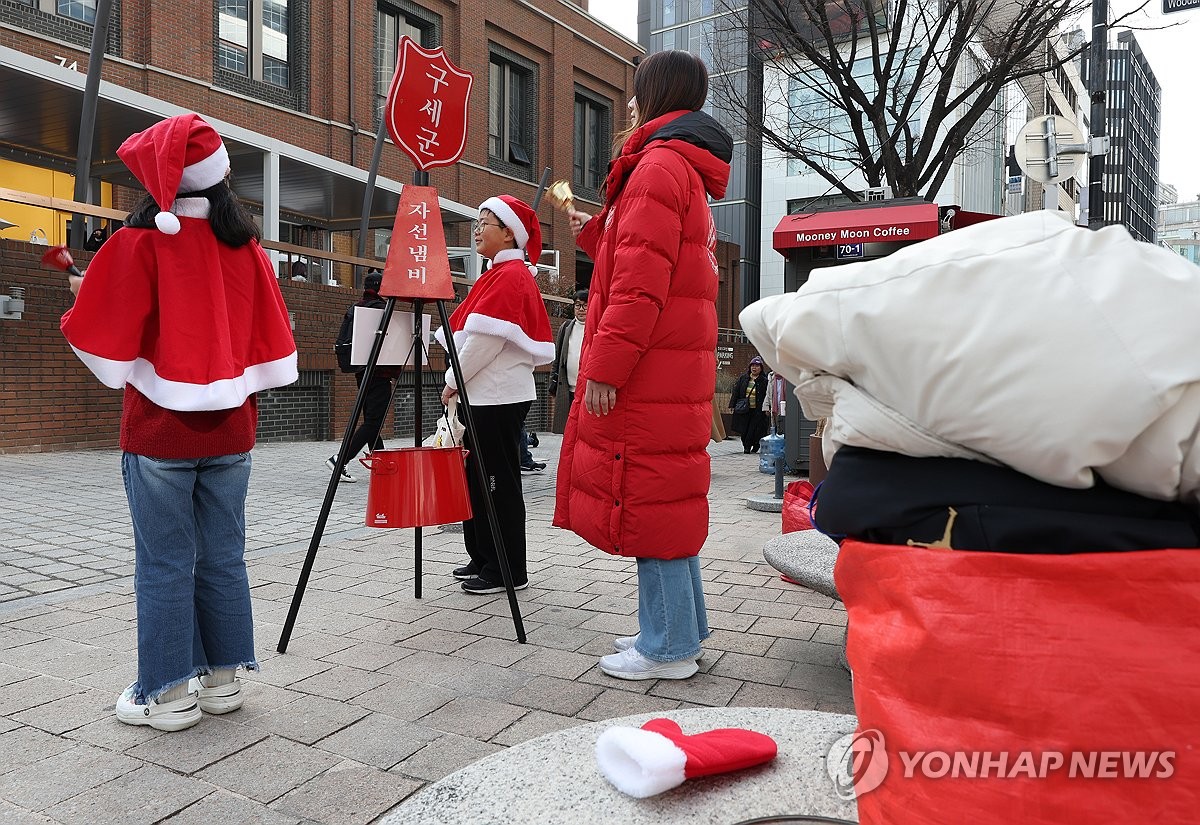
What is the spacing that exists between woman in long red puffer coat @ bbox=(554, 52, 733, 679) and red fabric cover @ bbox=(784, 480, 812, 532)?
167 cm

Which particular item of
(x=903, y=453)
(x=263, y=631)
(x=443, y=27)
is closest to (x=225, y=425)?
(x=263, y=631)

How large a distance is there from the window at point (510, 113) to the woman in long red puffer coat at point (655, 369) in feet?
71.1

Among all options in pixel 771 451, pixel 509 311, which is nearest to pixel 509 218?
pixel 509 311

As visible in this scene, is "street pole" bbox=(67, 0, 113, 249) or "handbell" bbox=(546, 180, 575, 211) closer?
"handbell" bbox=(546, 180, 575, 211)

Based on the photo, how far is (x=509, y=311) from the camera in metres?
4.53

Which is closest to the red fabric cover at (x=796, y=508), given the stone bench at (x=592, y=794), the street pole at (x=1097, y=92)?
the stone bench at (x=592, y=794)

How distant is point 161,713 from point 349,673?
0.72m

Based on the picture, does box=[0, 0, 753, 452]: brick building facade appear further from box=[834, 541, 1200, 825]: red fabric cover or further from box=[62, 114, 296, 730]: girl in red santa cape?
box=[834, 541, 1200, 825]: red fabric cover

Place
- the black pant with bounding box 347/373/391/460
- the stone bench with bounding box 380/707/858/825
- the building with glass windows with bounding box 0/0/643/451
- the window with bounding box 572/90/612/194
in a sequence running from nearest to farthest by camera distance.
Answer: the stone bench with bounding box 380/707/858/825
the black pant with bounding box 347/373/391/460
the building with glass windows with bounding box 0/0/643/451
the window with bounding box 572/90/612/194

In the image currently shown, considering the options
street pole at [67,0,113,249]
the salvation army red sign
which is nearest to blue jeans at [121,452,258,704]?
the salvation army red sign

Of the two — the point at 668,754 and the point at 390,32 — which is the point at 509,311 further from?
the point at 390,32

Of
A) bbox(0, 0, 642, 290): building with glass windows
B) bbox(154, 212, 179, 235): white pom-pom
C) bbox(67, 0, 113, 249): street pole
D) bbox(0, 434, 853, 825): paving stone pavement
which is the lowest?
bbox(0, 434, 853, 825): paving stone pavement

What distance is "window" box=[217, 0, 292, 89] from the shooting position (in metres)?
17.7

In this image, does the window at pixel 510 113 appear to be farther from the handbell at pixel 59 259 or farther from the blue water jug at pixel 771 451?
the handbell at pixel 59 259
